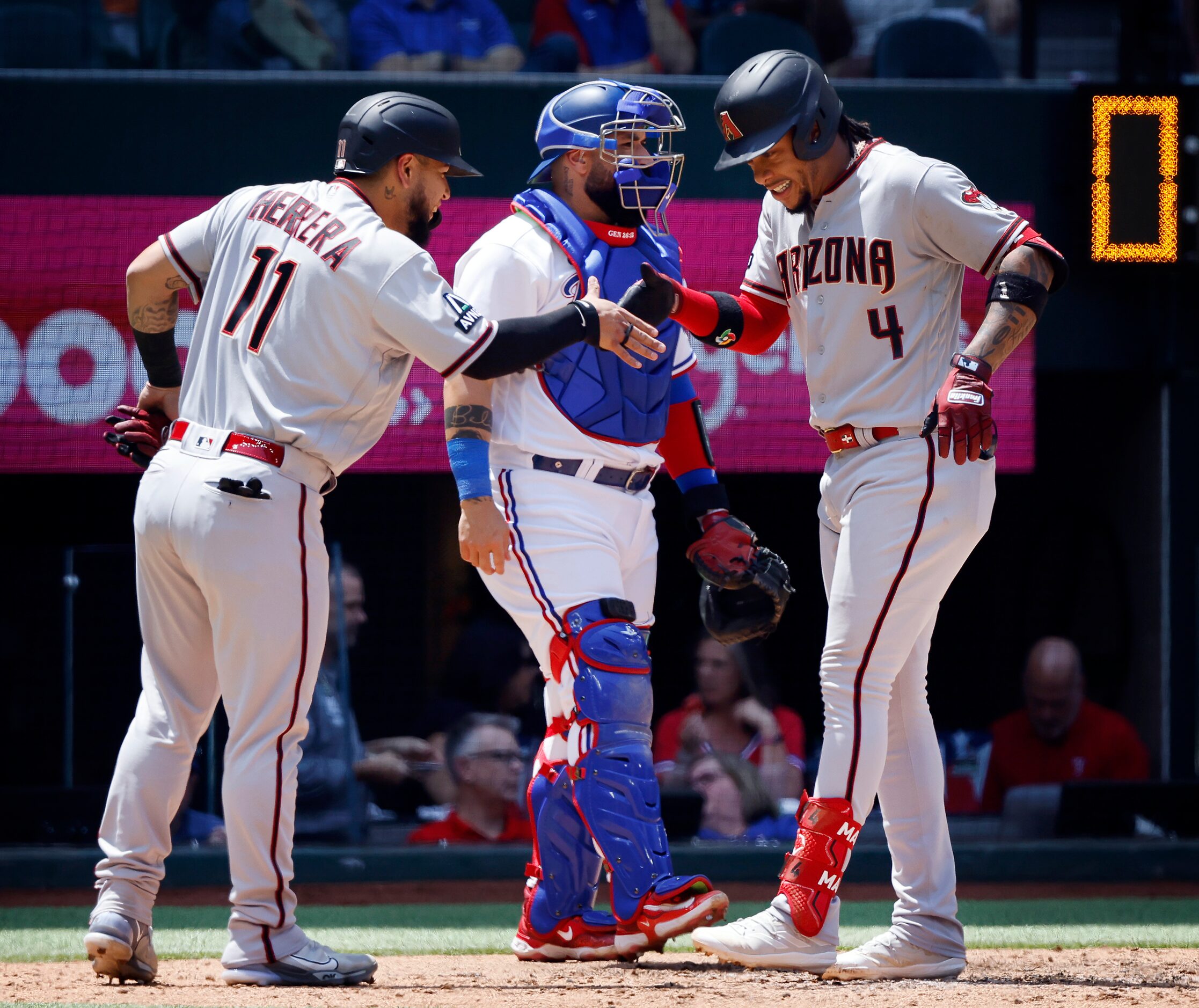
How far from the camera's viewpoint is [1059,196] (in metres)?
7.12

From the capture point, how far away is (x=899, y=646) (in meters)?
3.48

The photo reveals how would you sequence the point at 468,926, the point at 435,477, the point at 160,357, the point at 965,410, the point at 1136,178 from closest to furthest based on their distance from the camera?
the point at 965,410
the point at 160,357
the point at 468,926
the point at 1136,178
the point at 435,477

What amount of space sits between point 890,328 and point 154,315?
1662mm

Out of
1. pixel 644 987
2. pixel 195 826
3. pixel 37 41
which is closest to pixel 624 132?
pixel 644 987

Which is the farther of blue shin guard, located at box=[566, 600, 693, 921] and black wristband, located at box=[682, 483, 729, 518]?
black wristband, located at box=[682, 483, 729, 518]

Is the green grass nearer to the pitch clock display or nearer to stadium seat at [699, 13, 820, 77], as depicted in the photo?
the pitch clock display

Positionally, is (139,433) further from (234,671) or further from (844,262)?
(844,262)

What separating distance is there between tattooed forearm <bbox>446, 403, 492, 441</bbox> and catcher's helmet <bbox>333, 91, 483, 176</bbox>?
536 mm

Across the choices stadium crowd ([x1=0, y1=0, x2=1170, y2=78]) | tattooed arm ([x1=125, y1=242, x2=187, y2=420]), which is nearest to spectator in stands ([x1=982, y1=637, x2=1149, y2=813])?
stadium crowd ([x1=0, y1=0, x2=1170, y2=78])

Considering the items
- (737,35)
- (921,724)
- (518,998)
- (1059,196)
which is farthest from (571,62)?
(518,998)

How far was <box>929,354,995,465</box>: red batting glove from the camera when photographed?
3.30 meters

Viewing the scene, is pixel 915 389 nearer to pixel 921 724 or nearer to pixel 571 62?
pixel 921 724

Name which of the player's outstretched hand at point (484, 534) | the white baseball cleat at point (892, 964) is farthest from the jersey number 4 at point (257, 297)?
the white baseball cleat at point (892, 964)

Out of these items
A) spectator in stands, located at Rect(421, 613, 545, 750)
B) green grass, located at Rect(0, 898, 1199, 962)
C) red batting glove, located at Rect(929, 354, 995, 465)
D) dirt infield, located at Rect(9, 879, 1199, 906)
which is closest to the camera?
red batting glove, located at Rect(929, 354, 995, 465)
